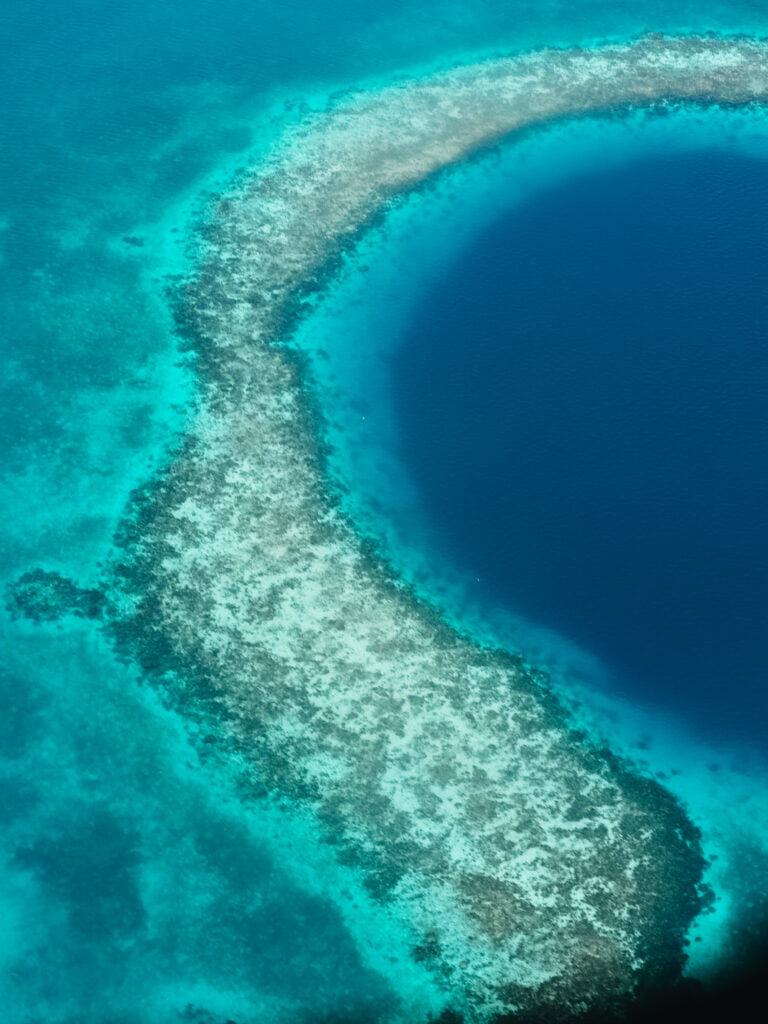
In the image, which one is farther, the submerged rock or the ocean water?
the submerged rock

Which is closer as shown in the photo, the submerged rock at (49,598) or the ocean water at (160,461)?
the ocean water at (160,461)

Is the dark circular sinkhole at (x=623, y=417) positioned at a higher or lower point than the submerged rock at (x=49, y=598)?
higher

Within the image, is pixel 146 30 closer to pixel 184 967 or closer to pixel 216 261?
pixel 216 261

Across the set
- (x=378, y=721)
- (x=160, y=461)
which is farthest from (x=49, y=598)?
(x=378, y=721)

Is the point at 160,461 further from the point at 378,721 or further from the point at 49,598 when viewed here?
the point at 378,721

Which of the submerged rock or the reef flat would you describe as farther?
the submerged rock

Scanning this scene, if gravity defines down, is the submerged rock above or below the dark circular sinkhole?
below
